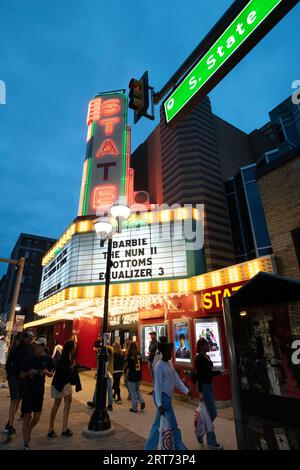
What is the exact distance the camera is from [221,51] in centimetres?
363

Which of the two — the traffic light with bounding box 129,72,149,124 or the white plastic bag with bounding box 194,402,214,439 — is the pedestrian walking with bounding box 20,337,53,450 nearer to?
the white plastic bag with bounding box 194,402,214,439

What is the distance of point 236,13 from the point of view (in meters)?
3.47

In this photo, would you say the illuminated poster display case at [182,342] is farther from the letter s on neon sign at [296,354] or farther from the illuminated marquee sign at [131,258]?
the letter s on neon sign at [296,354]

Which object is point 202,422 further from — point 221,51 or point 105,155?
point 105,155

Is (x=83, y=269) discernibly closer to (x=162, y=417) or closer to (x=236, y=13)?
(x=162, y=417)

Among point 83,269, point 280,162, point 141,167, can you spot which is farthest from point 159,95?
point 141,167

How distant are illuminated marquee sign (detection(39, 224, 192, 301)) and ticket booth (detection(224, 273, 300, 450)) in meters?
6.65

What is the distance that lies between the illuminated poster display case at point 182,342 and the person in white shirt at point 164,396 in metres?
5.26

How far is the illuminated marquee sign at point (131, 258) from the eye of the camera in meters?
10.9

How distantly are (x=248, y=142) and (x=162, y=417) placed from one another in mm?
26983

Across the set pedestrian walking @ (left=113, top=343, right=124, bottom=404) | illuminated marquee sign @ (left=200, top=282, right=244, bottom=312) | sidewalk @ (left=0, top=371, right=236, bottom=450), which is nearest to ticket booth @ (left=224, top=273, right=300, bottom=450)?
sidewalk @ (left=0, top=371, right=236, bottom=450)

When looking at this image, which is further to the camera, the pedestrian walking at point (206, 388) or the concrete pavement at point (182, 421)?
the concrete pavement at point (182, 421)

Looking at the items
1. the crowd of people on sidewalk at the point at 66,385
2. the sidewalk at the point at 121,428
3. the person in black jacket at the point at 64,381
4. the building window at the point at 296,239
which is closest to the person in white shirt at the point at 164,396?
the crowd of people on sidewalk at the point at 66,385

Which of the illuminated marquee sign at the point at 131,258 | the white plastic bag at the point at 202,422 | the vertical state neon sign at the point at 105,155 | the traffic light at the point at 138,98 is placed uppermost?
the vertical state neon sign at the point at 105,155
